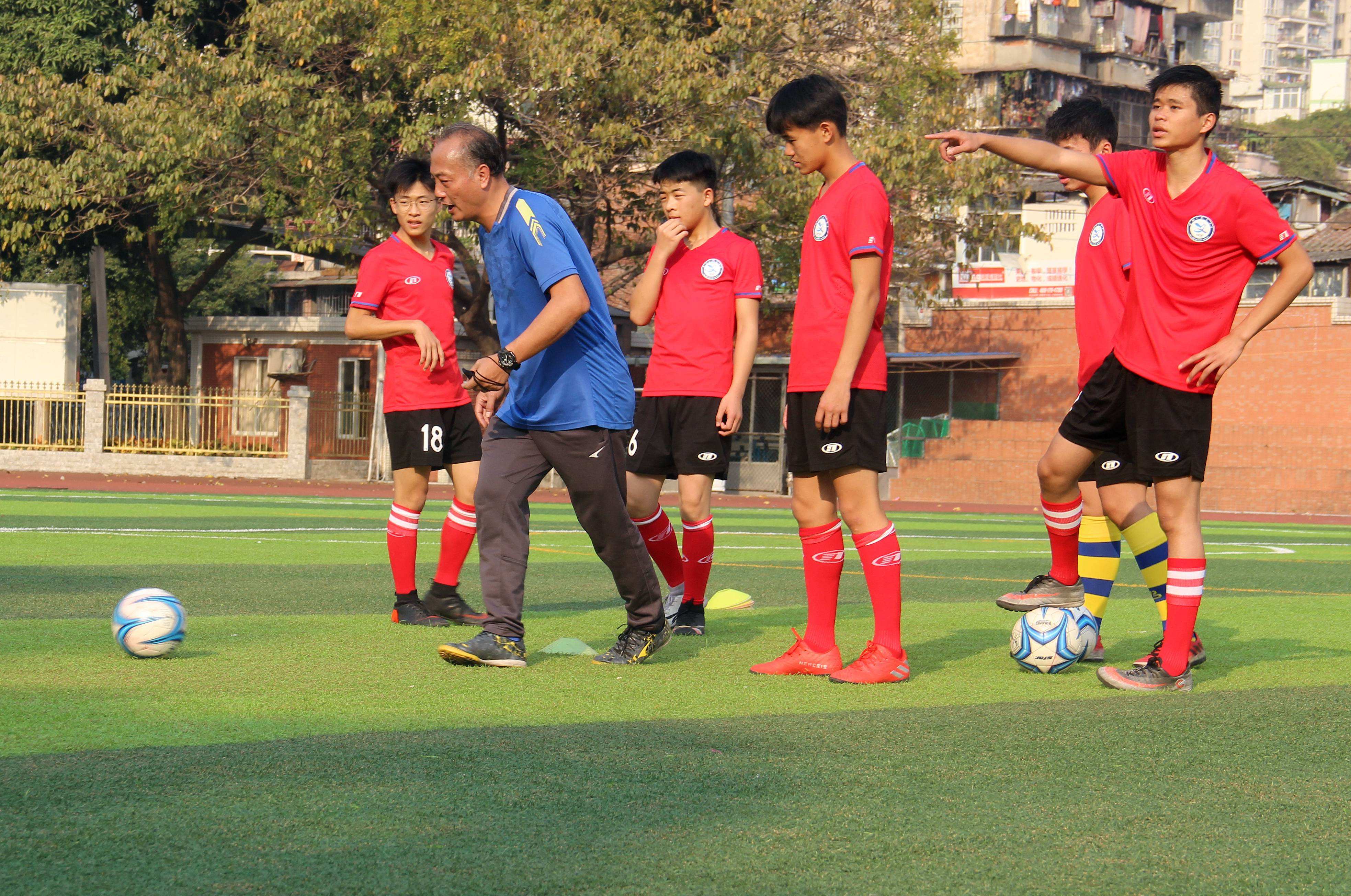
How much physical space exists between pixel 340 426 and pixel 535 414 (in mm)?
24321

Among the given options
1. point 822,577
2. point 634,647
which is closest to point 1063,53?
point 822,577

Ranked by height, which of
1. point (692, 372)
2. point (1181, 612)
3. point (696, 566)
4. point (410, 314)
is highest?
point (410, 314)

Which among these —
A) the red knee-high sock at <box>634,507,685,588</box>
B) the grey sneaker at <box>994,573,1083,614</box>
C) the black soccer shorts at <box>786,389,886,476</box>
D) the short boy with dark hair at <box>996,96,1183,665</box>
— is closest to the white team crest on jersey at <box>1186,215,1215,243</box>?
the short boy with dark hair at <box>996,96,1183,665</box>

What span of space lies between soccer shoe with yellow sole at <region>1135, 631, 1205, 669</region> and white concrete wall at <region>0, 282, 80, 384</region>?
2792 centimetres

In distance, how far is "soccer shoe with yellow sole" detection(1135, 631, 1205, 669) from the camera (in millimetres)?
4879

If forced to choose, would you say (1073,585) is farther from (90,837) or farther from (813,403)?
(90,837)

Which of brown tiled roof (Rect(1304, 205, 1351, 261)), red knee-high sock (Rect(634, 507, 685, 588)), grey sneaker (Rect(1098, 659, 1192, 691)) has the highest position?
brown tiled roof (Rect(1304, 205, 1351, 261))

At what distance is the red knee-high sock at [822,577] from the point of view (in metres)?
5.11

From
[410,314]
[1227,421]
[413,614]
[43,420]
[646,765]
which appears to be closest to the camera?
[646,765]

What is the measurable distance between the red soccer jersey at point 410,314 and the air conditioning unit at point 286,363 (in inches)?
1109

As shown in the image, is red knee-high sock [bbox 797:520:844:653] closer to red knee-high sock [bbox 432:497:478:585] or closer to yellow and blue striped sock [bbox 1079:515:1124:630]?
yellow and blue striped sock [bbox 1079:515:1124:630]

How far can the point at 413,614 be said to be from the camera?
6.31m

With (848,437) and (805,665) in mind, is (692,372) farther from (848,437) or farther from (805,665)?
(805,665)

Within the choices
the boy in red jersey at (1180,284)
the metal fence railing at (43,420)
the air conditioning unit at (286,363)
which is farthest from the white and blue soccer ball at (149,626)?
the air conditioning unit at (286,363)
